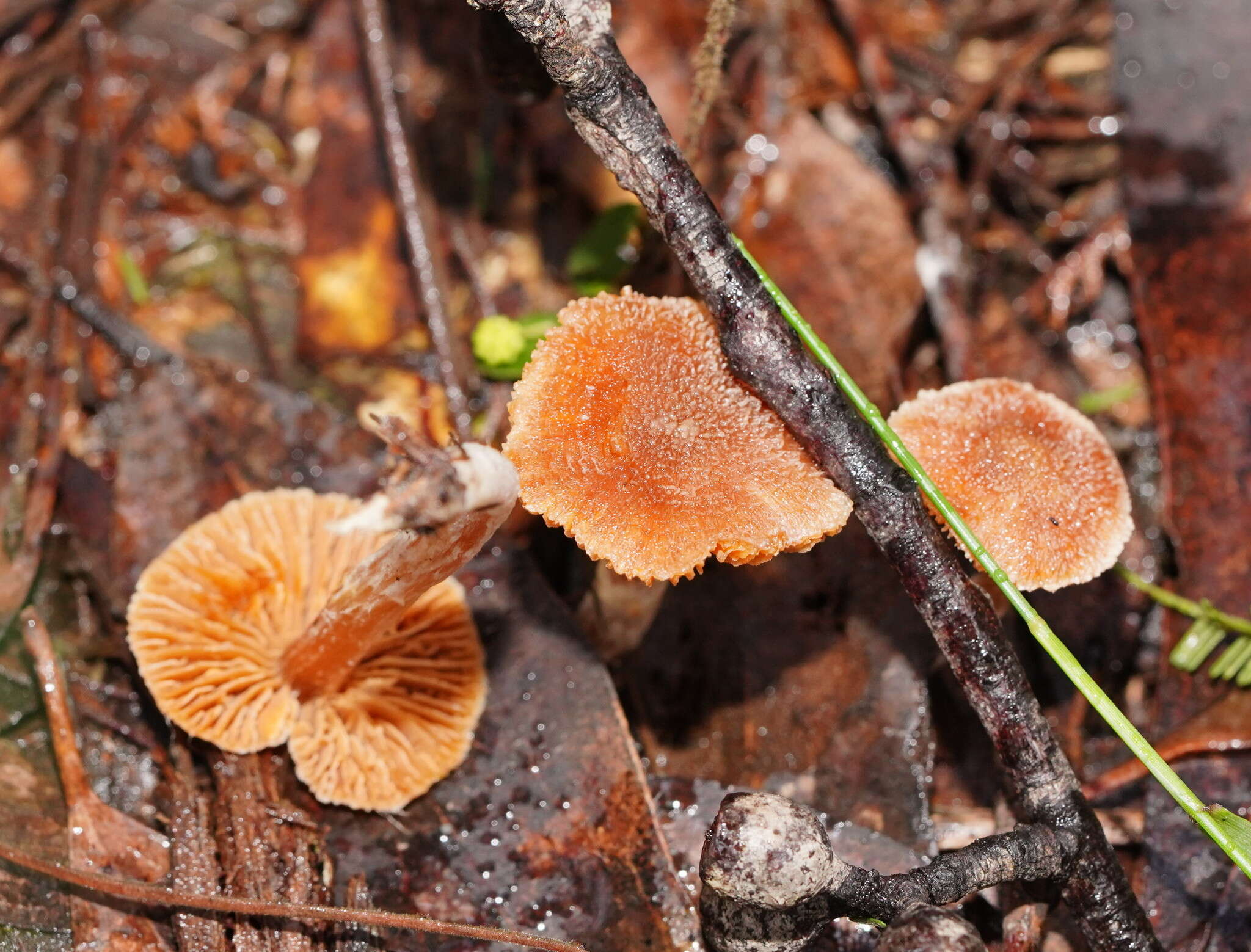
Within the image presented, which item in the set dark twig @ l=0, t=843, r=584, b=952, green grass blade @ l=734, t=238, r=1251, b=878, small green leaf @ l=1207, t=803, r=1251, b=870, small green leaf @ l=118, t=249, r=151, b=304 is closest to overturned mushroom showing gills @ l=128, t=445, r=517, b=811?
dark twig @ l=0, t=843, r=584, b=952

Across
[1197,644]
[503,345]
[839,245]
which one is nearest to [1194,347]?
[1197,644]

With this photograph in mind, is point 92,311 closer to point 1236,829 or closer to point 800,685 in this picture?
point 800,685

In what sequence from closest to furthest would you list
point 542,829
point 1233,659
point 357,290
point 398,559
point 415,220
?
point 398,559 → point 542,829 → point 1233,659 → point 415,220 → point 357,290

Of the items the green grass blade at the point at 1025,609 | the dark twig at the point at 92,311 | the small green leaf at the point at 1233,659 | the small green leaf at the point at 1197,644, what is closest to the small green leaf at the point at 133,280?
the dark twig at the point at 92,311

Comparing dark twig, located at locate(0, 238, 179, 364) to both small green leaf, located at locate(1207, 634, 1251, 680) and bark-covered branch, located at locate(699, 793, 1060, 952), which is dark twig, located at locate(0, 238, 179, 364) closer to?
bark-covered branch, located at locate(699, 793, 1060, 952)

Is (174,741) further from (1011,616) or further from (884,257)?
(884,257)

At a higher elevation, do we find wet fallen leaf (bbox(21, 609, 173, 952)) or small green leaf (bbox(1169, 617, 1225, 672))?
wet fallen leaf (bbox(21, 609, 173, 952))

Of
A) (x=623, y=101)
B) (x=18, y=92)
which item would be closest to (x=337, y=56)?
(x=18, y=92)
